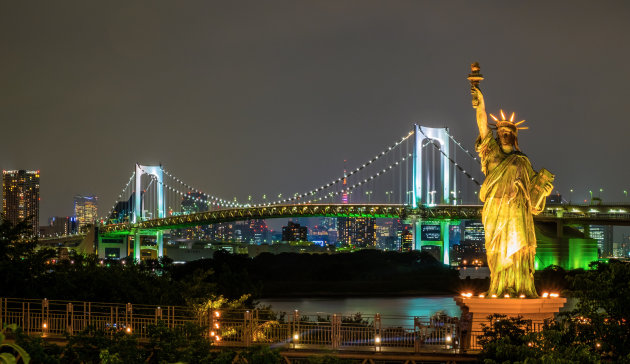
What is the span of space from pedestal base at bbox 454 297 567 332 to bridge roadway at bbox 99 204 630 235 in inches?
2038

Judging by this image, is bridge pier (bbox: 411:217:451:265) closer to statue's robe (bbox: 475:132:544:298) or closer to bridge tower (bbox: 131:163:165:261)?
bridge tower (bbox: 131:163:165:261)

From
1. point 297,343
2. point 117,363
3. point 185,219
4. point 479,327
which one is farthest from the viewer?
point 185,219

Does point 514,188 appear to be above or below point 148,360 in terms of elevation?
above

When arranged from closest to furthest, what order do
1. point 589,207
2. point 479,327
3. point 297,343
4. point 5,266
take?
point 479,327 → point 297,343 → point 5,266 → point 589,207

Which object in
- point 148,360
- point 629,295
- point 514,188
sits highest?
point 514,188

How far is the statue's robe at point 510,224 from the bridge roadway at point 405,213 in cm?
5140

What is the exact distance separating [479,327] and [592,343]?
1.92 m

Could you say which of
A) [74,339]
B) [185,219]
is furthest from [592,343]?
[185,219]

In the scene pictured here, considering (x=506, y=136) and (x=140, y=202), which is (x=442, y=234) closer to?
(x=140, y=202)

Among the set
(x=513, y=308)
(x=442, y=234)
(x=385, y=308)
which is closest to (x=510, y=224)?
(x=513, y=308)

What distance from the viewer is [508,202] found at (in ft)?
47.4

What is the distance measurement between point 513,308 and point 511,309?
0.04 m

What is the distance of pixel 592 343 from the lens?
13047mm

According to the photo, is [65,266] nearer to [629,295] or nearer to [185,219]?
[629,295]
